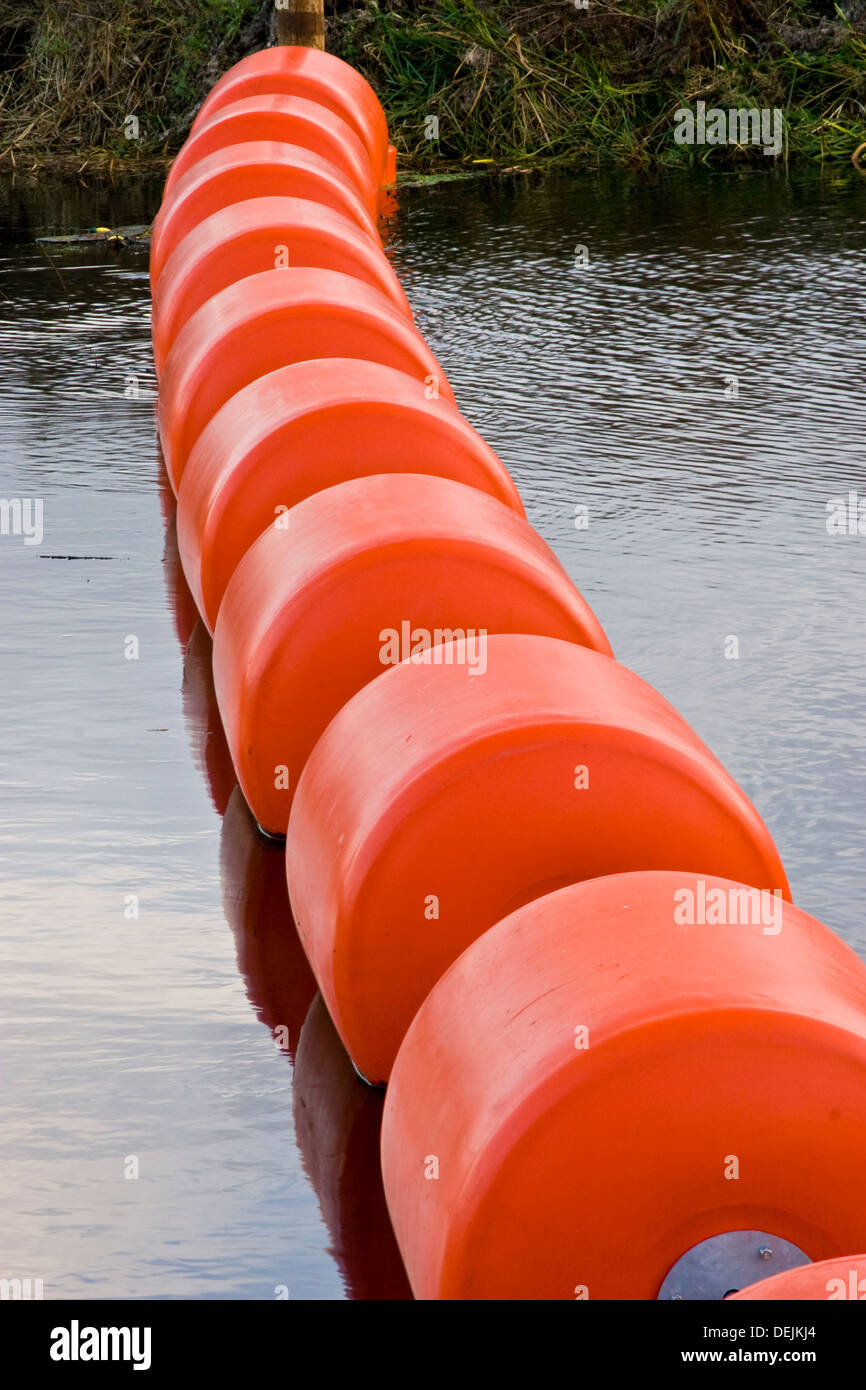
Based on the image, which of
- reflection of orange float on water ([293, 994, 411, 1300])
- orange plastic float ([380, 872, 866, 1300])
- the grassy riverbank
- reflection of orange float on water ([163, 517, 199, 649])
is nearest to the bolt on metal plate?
orange plastic float ([380, 872, 866, 1300])

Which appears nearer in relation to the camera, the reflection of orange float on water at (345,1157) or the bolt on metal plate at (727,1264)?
the bolt on metal plate at (727,1264)

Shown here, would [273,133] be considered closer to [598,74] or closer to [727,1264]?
[598,74]

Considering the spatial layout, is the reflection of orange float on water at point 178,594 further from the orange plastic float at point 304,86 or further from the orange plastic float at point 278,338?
the orange plastic float at point 304,86

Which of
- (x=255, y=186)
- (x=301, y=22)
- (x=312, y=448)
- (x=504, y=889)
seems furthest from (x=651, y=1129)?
(x=301, y=22)

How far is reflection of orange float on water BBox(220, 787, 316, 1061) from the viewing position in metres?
3.69

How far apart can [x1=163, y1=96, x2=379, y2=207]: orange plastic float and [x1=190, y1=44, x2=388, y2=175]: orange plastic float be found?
66 cm

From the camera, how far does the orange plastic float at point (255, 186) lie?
8.05 m

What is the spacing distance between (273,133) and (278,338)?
4207 millimetres

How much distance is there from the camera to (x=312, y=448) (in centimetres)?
473

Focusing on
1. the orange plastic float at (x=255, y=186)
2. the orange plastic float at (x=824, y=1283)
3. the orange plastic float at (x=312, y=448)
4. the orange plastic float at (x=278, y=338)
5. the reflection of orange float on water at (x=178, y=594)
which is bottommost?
the orange plastic float at (x=824, y=1283)

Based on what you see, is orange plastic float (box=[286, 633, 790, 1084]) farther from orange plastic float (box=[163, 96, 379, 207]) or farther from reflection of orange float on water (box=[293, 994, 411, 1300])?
orange plastic float (box=[163, 96, 379, 207])

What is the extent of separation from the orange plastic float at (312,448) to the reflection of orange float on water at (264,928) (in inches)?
32.6

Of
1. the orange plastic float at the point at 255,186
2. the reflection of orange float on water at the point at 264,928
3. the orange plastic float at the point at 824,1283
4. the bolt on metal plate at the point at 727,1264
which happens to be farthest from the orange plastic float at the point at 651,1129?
the orange plastic float at the point at 255,186
